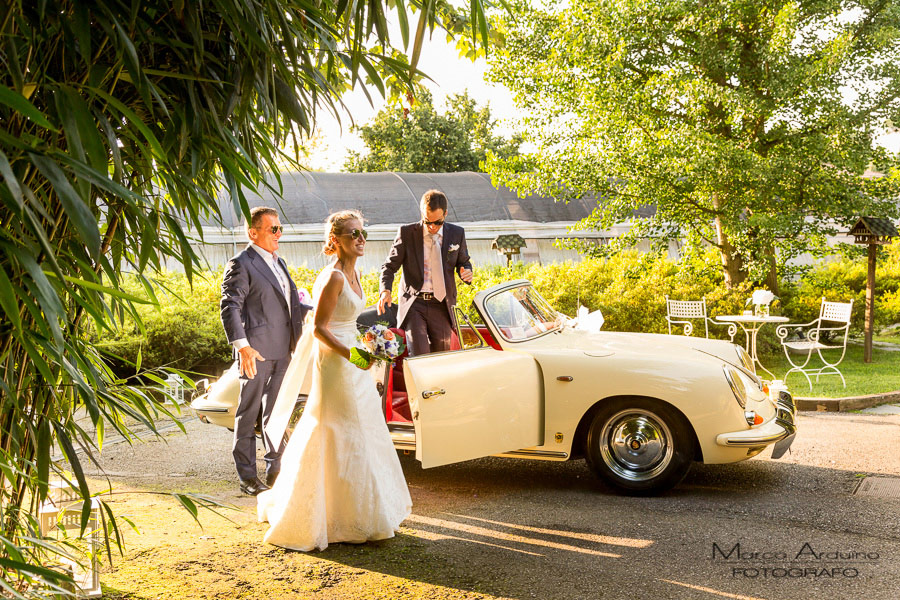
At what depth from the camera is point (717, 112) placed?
15031mm

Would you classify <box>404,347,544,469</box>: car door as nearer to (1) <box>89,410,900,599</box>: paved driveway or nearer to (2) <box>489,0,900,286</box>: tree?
(1) <box>89,410,900,599</box>: paved driveway

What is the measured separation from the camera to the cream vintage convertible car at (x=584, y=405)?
5.71 m

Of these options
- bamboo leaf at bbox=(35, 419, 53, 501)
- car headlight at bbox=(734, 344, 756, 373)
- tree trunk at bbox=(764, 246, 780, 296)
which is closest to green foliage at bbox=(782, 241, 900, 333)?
tree trunk at bbox=(764, 246, 780, 296)

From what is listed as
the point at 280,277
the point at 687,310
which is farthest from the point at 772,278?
the point at 280,277

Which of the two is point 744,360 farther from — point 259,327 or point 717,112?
point 717,112

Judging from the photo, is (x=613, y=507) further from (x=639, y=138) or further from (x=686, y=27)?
(x=686, y=27)

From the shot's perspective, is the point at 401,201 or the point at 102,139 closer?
the point at 102,139

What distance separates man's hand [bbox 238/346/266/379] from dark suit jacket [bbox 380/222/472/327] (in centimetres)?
150

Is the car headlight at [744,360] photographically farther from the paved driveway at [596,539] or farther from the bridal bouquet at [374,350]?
the bridal bouquet at [374,350]

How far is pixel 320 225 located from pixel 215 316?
32.9ft

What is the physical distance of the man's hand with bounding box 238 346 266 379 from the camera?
6062 millimetres

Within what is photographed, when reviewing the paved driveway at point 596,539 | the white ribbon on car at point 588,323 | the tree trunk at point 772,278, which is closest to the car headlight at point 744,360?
the paved driveway at point 596,539

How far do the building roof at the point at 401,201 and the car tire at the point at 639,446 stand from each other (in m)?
18.4

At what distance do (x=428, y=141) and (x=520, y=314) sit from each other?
108ft
